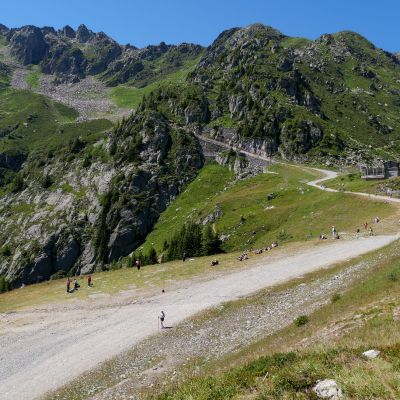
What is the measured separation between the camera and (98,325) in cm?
3725

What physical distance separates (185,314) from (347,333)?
839 inches

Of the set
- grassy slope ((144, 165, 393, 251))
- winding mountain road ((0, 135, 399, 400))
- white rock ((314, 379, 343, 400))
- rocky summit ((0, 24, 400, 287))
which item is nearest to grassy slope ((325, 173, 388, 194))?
grassy slope ((144, 165, 393, 251))

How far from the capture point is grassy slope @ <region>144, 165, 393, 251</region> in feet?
248

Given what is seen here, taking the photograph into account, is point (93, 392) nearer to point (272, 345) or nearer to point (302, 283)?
point (272, 345)

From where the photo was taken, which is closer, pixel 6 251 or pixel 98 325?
pixel 98 325

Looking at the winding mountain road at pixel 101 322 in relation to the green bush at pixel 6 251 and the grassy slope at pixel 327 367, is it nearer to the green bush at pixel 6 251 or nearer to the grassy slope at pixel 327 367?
the grassy slope at pixel 327 367

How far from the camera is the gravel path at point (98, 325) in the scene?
92.9 feet

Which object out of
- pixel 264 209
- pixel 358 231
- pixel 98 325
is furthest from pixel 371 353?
pixel 264 209

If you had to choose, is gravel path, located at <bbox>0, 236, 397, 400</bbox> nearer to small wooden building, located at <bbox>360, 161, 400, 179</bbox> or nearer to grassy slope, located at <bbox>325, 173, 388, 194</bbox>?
grassy slope, located at <bbox>325, 173, 388, 194</bbox>

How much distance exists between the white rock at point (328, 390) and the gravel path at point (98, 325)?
19.9m

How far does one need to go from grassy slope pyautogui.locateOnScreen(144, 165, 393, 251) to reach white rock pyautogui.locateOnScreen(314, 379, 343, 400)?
59911mm

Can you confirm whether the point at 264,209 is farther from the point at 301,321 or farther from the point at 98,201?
the point at 301,321

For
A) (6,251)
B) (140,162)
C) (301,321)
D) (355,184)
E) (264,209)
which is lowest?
(6,251)

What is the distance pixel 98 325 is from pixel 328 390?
29.4 m
